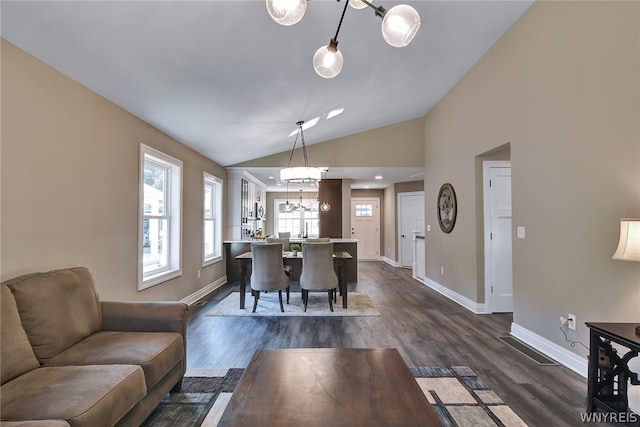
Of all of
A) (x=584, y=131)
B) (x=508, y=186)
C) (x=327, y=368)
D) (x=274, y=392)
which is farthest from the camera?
(x=508, y=186)

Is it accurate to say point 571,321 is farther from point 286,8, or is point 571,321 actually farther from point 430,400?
point 286,8

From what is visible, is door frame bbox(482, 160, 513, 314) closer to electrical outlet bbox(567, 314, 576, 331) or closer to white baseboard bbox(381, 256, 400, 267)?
electrical outlet bbox(567, 314, 576, 331)

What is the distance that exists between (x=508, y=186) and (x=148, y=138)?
465 centimetres

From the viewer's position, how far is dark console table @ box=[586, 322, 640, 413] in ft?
6.01

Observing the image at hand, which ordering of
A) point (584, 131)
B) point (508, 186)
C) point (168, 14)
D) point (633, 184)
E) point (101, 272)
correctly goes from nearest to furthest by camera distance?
1. point (168, 14)
2. point (633, 184)
3. point (584, 131)
4. point (101, 272)
5. point (508, 186)

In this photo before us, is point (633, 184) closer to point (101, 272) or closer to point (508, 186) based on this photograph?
point (508, 186)

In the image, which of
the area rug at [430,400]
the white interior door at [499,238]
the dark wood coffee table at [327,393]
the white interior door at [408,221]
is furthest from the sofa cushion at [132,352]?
the white interior door at [408,221]

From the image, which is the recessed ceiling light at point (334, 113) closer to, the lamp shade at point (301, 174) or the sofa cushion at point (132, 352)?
the lamp shade at point (301, 174)

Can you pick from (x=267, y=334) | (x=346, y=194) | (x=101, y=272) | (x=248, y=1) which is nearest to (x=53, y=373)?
(x=101, y=272)

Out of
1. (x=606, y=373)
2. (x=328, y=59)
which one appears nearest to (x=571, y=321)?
(x=606, y=373)

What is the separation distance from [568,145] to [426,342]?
7.41ft

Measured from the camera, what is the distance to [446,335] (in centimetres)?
328

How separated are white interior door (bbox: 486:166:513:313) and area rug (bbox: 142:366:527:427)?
2.03m

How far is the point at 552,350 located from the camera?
8.92 ft
